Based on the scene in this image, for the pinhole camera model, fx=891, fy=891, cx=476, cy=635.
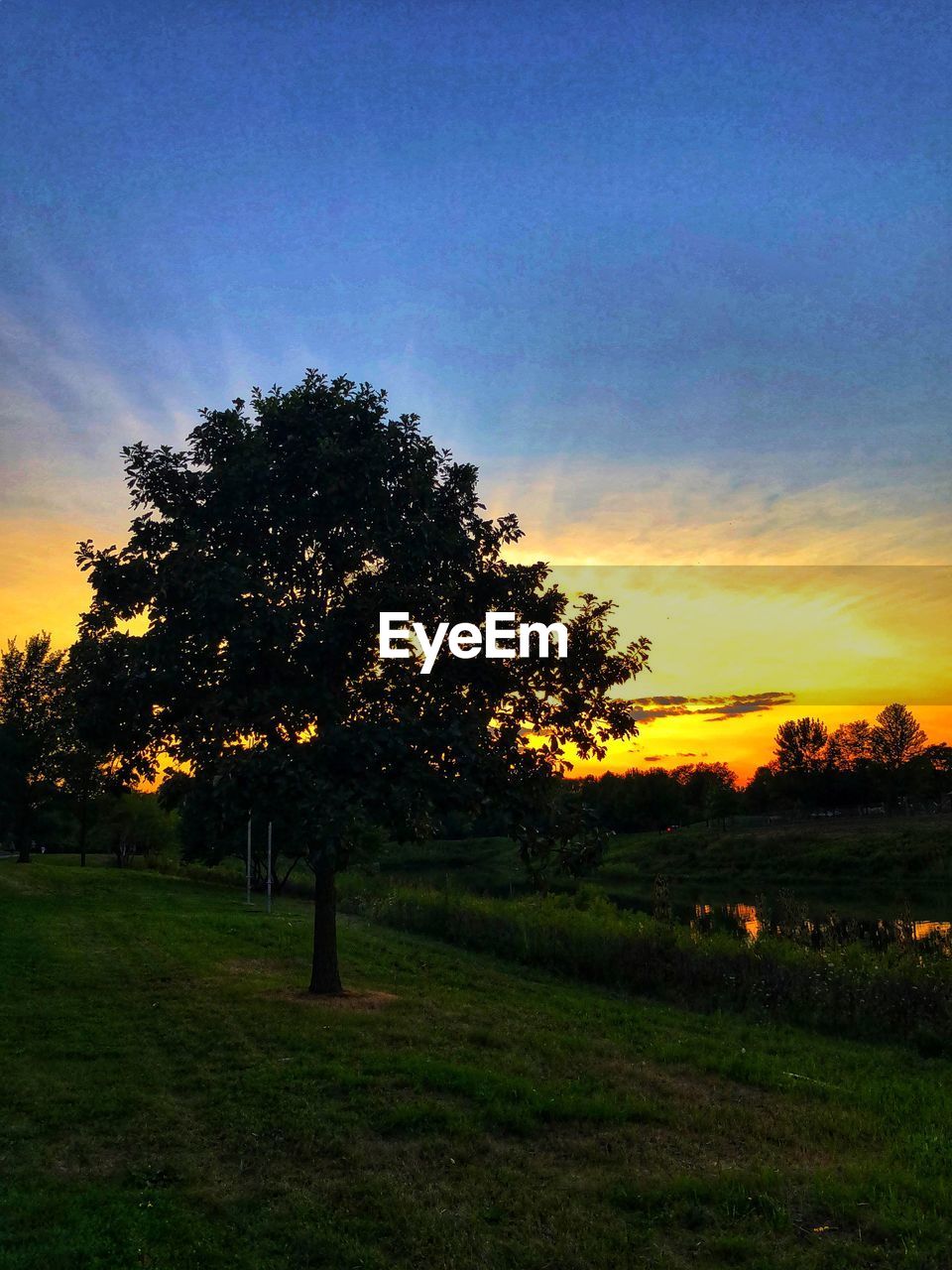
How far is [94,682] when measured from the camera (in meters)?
15.2

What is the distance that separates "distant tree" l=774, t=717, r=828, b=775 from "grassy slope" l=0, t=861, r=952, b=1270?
458 ft

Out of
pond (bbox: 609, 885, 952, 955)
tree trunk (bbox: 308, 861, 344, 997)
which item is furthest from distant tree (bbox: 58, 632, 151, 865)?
pond (bbox: 609, 885, 952, 955)

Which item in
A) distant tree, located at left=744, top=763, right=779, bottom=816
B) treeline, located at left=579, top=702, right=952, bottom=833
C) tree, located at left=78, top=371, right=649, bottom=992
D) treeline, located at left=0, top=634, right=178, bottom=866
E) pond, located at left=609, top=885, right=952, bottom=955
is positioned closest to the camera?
tree, located at left=78, top=371, right=649, bottom=992

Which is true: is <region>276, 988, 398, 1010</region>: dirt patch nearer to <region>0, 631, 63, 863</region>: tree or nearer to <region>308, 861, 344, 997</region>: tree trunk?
<region>308, 861, 344, 997</region>: tree trunk

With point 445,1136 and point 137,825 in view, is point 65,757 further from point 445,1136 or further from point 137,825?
point 445,1136

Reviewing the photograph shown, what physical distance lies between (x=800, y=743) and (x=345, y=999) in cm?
14426

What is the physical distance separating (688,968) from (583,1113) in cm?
1007

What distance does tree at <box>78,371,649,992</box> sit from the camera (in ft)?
44.6

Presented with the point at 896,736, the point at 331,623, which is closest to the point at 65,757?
the point at 331,623

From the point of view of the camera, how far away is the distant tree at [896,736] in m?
135

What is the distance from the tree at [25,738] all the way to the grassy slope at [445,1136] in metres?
38.0

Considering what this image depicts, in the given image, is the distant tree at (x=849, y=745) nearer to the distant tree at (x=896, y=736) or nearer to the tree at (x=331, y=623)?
the distant tree at (x=896, y=736)

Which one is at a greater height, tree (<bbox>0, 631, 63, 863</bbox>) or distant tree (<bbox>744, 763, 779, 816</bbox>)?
tree (<bbox>0, 631, 63, 863</bbox>)

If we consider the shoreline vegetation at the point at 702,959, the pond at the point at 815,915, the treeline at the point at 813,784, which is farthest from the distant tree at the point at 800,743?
the shoreline vegetation at the point at 702,959
